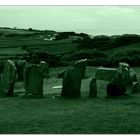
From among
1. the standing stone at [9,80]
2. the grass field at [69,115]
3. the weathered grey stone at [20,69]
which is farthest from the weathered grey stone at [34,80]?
the weathered grey stone at [20,69]

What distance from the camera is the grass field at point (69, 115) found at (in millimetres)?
15531

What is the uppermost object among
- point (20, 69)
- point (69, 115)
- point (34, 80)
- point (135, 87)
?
point (34, 80)

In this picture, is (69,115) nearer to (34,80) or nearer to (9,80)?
(34,80)

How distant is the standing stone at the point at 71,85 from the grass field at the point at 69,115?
0.50 metres

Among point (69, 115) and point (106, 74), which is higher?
point (106, 74)

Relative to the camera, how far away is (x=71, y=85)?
77.7 feet

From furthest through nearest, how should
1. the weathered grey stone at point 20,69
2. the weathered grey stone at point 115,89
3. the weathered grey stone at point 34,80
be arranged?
the weathered grey stone at point 20,69 → the weathered grey stone at point 34,80 → the weathered grey stone at point 115,89

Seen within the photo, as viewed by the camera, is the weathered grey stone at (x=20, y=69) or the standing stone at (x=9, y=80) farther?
the weathered grey stone at (x=20, y=69)

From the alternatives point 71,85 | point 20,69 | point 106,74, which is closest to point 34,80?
point 71,85

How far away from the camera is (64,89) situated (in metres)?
23.6

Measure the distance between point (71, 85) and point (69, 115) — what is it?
552cm

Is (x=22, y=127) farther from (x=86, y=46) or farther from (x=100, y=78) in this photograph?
(x=86, y=46)

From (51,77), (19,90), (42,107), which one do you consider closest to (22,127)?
(42,107)

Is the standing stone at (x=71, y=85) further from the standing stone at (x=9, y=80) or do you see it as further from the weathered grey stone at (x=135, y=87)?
the weathered grey stone at (x=135, y=87)
